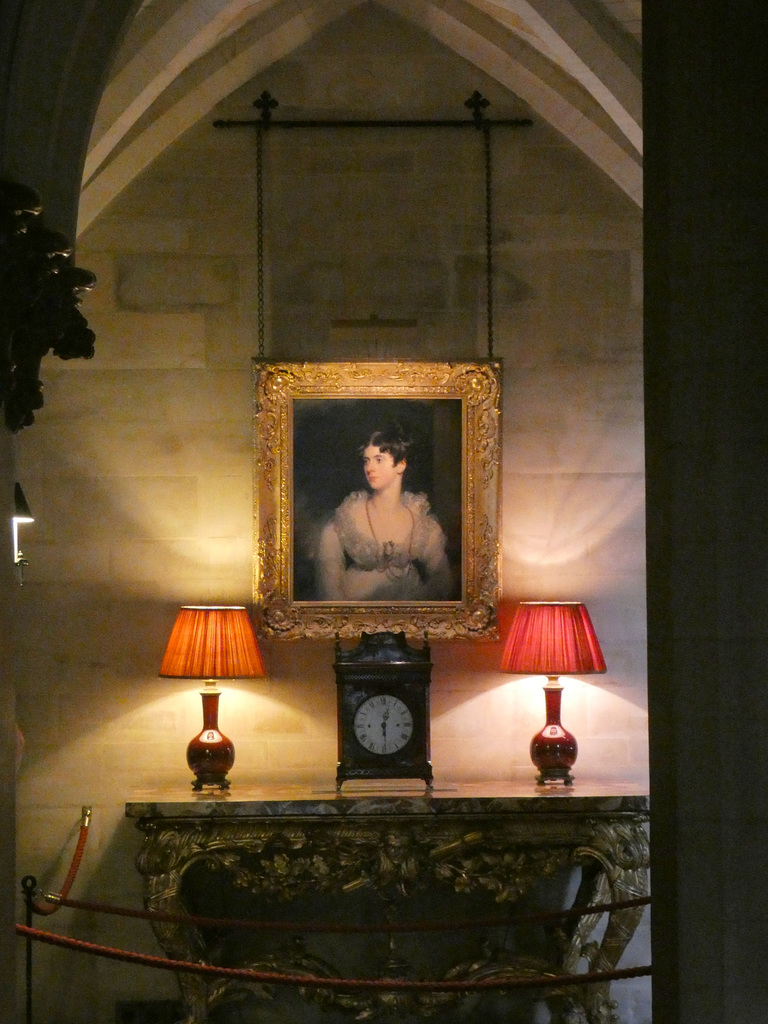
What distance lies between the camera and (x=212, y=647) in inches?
231

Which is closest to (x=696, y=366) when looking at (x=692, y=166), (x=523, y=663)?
(x=692, y=166)

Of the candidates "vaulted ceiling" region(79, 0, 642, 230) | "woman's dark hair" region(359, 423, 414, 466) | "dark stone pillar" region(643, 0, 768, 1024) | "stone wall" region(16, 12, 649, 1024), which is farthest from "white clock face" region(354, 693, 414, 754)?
"dark stone pillar" region(643, 0, 768, 1024)

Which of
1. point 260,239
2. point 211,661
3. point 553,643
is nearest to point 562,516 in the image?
point 553,643

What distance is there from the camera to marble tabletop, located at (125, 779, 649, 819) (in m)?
5.54

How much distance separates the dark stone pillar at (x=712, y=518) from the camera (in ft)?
8.95

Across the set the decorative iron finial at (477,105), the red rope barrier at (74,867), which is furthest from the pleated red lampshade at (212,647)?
the decorative iron finial at (477,105)

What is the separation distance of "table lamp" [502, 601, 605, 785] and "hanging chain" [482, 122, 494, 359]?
1.21 meters

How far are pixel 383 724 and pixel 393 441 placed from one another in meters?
1.27

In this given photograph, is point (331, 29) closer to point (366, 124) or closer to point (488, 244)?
point (366, 124)

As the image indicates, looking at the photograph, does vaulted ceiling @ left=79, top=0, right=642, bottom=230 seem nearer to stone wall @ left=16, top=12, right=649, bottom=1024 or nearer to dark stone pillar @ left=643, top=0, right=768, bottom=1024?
stone wall @ left=16, top=12, right=649, bottom=1024

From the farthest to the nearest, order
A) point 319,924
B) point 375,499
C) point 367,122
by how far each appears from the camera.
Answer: point 367,122, point 375,499, point 319,924

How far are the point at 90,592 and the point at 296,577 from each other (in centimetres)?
91

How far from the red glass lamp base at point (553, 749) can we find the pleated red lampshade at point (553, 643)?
19 centimetres

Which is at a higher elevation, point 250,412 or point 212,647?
point 250,412
